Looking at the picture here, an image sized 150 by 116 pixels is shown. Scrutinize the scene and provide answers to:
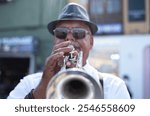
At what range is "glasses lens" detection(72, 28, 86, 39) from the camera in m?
1.01

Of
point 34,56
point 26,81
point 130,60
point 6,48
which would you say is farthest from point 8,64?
point 26,81

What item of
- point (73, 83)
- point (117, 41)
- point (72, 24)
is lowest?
point (117, 41)

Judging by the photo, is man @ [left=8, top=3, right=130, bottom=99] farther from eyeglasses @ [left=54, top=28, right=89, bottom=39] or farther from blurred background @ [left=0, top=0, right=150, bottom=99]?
blurred background @ [left=0, top=0, right=150, bottom=99]

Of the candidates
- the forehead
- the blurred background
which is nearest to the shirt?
the forehead

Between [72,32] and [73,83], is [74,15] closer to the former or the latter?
[72,32]

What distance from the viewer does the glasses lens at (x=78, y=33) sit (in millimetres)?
1012

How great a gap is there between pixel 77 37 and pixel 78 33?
17 millimetres

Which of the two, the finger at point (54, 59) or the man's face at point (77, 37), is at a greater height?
the man's face at point (77, 37)

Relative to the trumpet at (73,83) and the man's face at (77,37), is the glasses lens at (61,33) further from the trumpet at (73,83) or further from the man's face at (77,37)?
the trumpet at (73,83)

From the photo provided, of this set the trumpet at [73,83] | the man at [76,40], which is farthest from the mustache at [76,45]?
the trumpet at [73,83]

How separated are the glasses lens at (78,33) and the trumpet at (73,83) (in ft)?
0.63

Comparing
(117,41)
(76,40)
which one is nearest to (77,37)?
(76,40)

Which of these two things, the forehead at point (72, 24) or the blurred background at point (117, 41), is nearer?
the forehead at point (72, 24)

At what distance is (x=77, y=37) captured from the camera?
101cm
